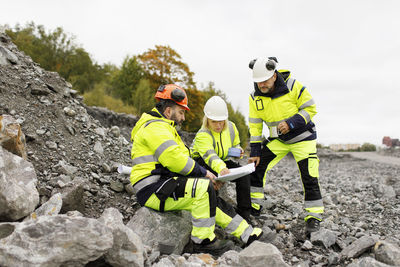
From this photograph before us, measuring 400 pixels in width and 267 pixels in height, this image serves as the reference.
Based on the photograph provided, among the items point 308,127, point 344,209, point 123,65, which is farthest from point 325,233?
point 123,65

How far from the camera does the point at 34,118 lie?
19.4ft

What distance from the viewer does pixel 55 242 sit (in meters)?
2.41

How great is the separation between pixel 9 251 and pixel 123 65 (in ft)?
76.2

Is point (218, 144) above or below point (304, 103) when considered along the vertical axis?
below

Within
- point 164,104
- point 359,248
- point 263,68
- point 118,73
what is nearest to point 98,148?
point 164,104

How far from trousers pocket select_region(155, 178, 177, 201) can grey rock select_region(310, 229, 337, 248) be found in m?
2.15

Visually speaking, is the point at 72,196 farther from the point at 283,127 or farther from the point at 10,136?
the point at 283,127

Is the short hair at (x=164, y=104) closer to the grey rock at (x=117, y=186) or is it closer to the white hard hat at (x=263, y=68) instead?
the white hard hat at (x=263, y=68)

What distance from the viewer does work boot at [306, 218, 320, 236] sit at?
4505mm

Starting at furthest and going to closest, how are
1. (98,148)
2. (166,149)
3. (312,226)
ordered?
(98,148), (312,226), (166,149)

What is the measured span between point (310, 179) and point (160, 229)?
7.85 ft

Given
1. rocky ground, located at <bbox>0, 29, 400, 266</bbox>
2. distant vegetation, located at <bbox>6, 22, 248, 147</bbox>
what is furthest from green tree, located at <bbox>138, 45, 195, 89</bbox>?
rocky ground, located at <bbox>0, 29, 400, 266</bbox>

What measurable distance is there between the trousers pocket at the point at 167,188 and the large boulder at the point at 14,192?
4.75 feet

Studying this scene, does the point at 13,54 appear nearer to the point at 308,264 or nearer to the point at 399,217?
the point at 308,264
